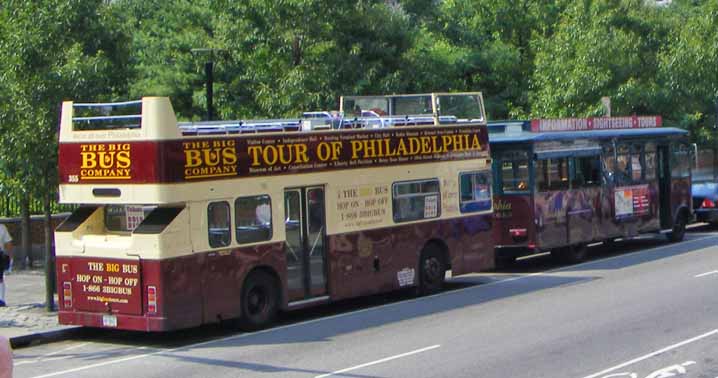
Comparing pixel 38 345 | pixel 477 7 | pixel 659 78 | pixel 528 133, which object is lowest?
pixel 38 345

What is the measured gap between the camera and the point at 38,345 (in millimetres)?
15023

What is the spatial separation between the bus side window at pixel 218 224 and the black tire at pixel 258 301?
30.1 inches

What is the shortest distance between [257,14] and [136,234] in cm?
1291

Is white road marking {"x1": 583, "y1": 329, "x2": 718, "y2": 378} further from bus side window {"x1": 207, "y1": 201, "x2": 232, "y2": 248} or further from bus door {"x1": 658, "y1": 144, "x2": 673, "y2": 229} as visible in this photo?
bus door {"x1": 658, "y1": 144, "x2": 673, "y2": 229}

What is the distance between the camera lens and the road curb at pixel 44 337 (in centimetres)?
1476

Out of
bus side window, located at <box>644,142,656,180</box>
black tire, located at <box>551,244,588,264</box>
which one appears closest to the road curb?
black tire, located at <box>551,244,588,264</box>

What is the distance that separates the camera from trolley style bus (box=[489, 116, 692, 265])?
72.5ft

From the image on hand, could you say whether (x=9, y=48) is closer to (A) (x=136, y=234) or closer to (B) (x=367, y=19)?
(A) (x=136, y=234)

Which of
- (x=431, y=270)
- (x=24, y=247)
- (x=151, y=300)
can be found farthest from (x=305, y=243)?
(x=24, y=247)

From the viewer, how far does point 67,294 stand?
15.2 m

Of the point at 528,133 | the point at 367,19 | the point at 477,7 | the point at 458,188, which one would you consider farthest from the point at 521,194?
the point at 477,7

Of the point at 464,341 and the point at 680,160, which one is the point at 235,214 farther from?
the point at 680,160

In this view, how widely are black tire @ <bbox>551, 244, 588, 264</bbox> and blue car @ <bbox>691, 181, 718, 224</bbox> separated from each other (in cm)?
812

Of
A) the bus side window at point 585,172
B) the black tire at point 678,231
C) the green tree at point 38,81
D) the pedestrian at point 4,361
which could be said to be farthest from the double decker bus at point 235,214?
the black tire at point 678,231
